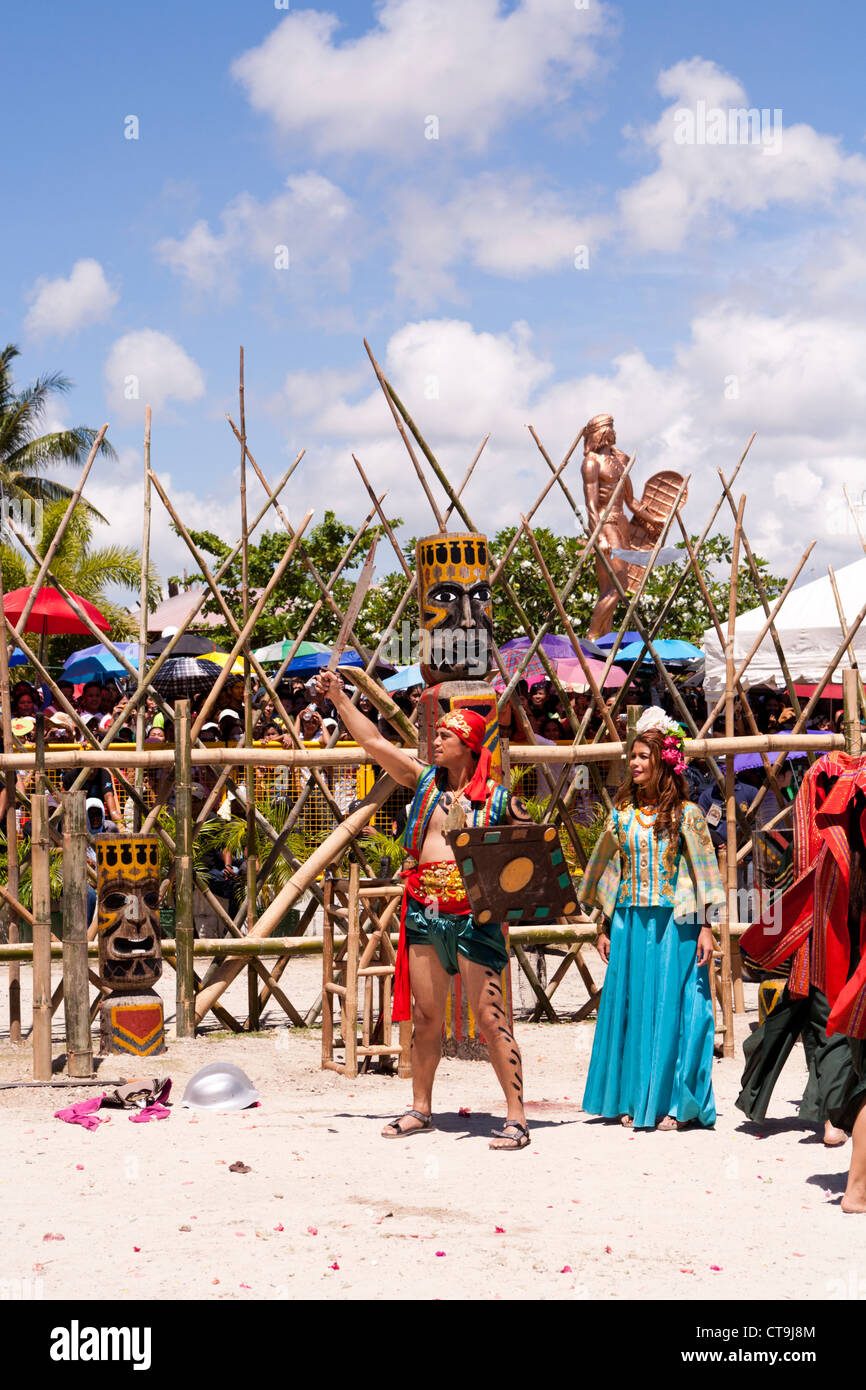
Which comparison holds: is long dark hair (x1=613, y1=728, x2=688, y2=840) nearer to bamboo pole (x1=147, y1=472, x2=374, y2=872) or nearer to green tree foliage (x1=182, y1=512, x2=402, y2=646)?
bamboo pole (x1=147, y1=472, x2=374, y2=872)

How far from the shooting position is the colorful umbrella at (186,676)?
12.7 m

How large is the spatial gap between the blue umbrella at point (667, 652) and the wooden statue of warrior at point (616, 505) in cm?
40

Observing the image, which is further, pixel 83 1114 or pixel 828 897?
pixel 83 1114

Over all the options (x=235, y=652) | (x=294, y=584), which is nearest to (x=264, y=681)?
(x=235, y=652)

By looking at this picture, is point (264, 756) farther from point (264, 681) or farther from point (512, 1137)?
point (512, 1137)

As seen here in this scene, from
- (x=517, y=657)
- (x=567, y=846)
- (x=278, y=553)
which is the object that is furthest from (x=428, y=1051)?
(x=278, y=553)

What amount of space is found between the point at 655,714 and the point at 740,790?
382cm

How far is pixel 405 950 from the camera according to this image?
5.62 m

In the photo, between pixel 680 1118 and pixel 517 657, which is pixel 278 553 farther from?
pixel 680 1118

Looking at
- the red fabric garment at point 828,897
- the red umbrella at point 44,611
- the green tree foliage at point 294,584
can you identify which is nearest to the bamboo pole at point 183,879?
the red fabric garment at point 828,897

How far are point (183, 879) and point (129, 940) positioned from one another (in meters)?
0.46

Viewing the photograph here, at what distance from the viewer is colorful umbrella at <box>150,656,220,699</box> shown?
501 inches

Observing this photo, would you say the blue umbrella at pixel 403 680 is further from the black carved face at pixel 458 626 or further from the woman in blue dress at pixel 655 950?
the woman in blue dress at pixel 655 950

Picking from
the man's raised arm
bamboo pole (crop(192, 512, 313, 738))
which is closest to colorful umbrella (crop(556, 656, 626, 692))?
bamboo pole (crop(192, 512, 313, 738))
